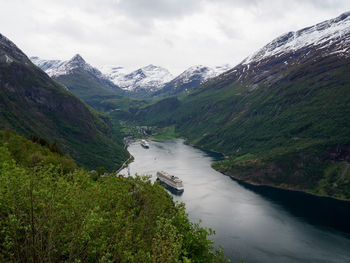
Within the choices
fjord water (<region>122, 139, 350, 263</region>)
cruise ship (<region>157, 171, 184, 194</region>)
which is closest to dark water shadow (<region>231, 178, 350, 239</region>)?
fjord water (<region>122, 139, 350, 263</region>)

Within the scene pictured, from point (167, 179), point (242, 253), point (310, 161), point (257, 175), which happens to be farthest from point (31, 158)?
point (310, 161)

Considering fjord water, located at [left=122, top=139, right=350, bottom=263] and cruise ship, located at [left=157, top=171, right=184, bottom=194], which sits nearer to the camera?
fjord water, located at [left=122, top=139, right=350, bottom=263]

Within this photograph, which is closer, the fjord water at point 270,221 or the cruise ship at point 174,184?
the fjord water at point 270,221

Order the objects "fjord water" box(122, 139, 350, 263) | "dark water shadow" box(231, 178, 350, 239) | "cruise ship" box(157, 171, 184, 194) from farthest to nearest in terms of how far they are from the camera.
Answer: "cruise ship" box(157, 171, 184, 194) < "dark water shadow" box(231, 178, 350, 239) < "fjord water" box(122, 139, 350, 263)

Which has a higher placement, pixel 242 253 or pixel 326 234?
pixel 326 234

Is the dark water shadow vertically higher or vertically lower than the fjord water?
higher

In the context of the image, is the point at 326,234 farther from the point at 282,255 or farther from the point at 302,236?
the point at 282,255

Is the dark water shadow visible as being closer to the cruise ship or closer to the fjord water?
→ the fjord water

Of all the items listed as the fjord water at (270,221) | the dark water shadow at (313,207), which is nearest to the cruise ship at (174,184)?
the fjord water at (270,221)

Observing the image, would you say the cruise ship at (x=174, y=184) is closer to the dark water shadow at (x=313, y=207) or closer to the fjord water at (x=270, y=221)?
the fjord water at (x=270, y=221)
